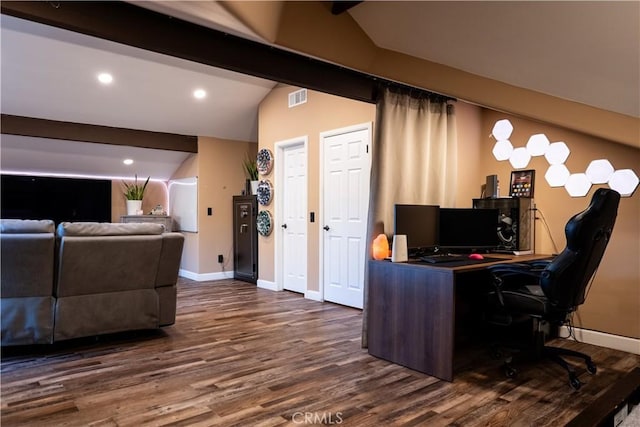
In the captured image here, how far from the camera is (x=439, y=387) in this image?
8.72 ft

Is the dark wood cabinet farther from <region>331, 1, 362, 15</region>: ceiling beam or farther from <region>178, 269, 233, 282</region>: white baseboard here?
<region>331, 1, 362, 15</region>: ceiling beam

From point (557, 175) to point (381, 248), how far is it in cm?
186

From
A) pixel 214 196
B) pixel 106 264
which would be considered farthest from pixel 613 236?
pixel 214 196

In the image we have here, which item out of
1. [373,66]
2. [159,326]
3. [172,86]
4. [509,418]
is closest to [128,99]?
[172,86]

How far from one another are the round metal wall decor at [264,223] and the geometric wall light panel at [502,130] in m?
3.10

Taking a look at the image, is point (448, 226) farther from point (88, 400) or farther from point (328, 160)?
point (88, 400)

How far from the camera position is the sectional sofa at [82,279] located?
3086 millimetres

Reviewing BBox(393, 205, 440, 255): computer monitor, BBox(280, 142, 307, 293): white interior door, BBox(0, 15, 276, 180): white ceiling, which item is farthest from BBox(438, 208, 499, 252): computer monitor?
BBox(0, 15, 276, 180): white ceiling

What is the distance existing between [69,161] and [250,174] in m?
2.75

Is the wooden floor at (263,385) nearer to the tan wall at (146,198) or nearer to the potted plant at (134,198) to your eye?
the potted plant at (134,198)

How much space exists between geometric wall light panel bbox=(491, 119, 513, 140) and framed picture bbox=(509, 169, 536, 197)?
1.29 ft

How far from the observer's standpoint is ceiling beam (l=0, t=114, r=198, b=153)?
5406 mm

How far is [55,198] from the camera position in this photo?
21.6 feet

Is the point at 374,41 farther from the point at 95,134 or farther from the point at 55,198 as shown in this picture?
the point at 55,198
